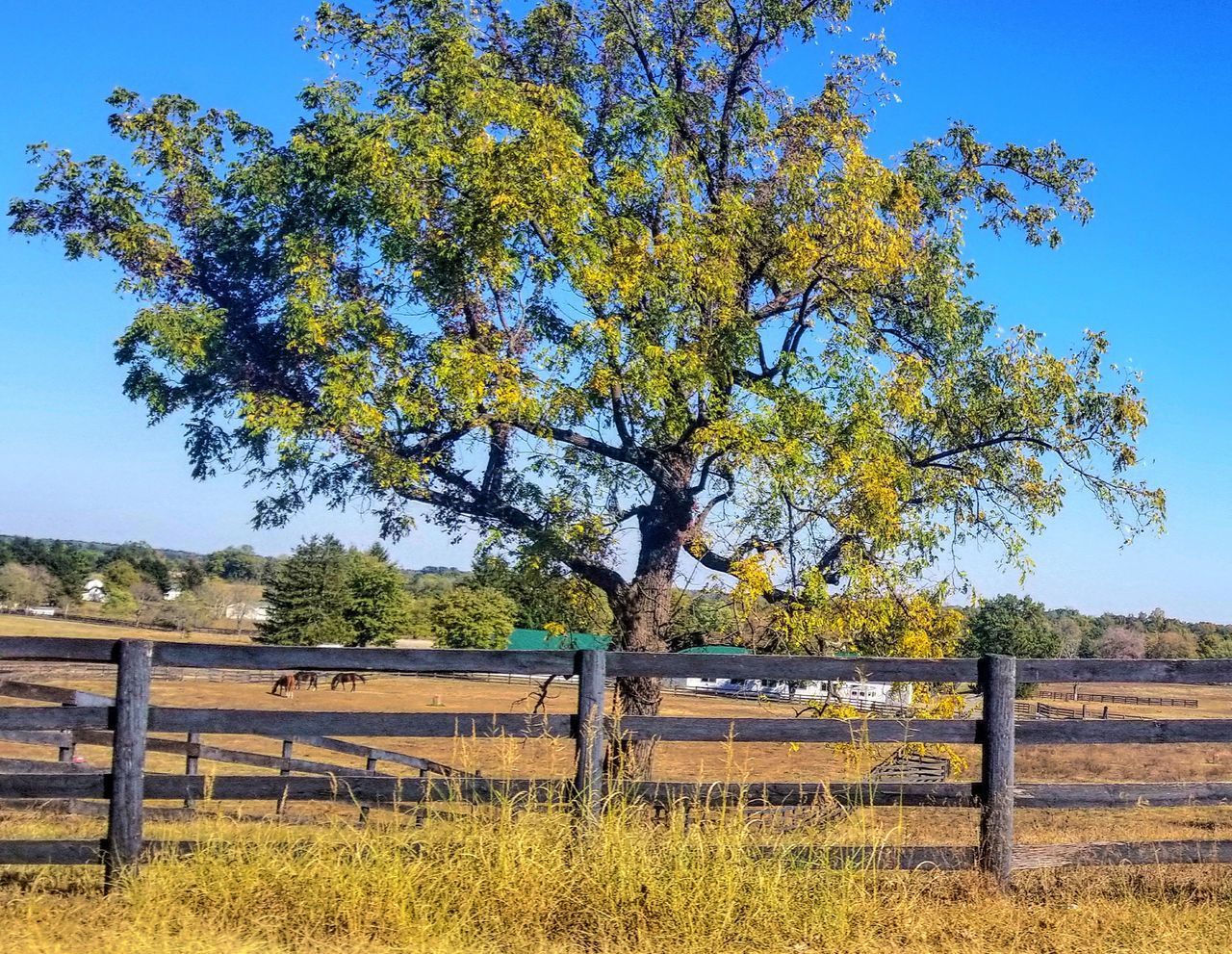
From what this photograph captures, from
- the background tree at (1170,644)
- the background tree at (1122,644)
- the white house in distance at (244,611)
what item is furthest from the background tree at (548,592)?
the white house in distance at (244,611)

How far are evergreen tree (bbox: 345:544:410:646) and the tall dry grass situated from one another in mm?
70543

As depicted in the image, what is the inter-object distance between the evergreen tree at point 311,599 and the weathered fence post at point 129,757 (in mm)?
68641

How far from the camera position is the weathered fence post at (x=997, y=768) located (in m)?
7.38

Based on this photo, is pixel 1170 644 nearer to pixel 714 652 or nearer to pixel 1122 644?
pixel 1122 644

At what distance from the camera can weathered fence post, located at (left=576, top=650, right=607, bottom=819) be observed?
6969mm

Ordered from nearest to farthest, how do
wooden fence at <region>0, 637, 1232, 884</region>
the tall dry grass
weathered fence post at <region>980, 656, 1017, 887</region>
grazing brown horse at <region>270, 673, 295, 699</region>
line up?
the tall dry grass, wooden fence at <region>0, 637, 1232, 884</region>, weathered fence post at <region>980, 656, 1017, 887</region>, grazing brown horse at <region>270, 673, 295, 699</region>

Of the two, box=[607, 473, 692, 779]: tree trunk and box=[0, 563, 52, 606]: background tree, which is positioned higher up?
box=[607, 473, 692, 779]: tree trunk

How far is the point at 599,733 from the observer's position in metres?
7.02

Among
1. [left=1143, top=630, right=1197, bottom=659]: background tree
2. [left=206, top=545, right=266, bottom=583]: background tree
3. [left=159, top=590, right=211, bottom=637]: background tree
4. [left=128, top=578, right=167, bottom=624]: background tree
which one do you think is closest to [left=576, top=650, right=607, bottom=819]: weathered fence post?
[left=1143, top=630, right=1197, bottom=659]: background tree

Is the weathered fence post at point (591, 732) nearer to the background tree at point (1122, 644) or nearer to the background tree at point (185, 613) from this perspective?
the background tree at point (1122, 644)

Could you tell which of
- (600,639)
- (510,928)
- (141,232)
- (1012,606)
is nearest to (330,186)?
(141,232)

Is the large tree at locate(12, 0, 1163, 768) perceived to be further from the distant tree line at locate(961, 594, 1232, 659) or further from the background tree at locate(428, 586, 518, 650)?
the background tree at locate(428, 586, 518, 650)

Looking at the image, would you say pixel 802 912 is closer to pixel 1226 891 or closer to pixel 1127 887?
pixel 1127 887

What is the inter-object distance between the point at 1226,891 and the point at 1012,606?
8060cm
